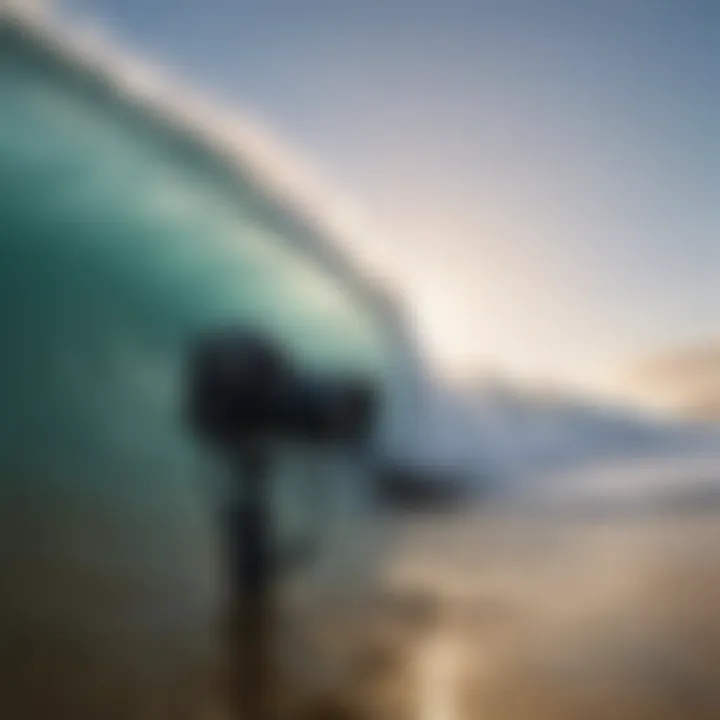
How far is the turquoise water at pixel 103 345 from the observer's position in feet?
2.53

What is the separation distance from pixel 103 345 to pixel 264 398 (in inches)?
6.2

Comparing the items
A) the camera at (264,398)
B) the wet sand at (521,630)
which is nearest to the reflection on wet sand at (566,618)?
the wet sand at (521,630)

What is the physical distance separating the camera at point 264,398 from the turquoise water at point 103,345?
0.02 m

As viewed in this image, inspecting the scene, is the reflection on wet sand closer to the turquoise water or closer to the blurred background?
the blurred background

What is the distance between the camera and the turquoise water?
0.06 feet

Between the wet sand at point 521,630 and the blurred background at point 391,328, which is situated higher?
the blurred background at point 391,328

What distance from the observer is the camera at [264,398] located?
2.62 ft

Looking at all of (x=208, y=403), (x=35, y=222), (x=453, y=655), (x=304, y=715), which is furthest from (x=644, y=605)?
(x=35, y=222)

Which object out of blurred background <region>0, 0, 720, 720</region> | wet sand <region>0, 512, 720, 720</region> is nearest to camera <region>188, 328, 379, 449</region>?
blurred background <region>0, 0, 720, 720</region>

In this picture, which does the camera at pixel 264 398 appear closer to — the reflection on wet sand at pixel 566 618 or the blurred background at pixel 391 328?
the blurred background at pixel 391 328

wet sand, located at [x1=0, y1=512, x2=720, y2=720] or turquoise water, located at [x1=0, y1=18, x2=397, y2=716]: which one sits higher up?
turquoise water, located at [x1=0, y1=18, x2=397, y2=716]

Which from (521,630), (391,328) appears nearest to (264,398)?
(391,328)

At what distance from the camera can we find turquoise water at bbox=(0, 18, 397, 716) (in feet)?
2.53

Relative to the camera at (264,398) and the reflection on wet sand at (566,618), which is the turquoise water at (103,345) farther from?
the reflection on wet sand at (566,618)
